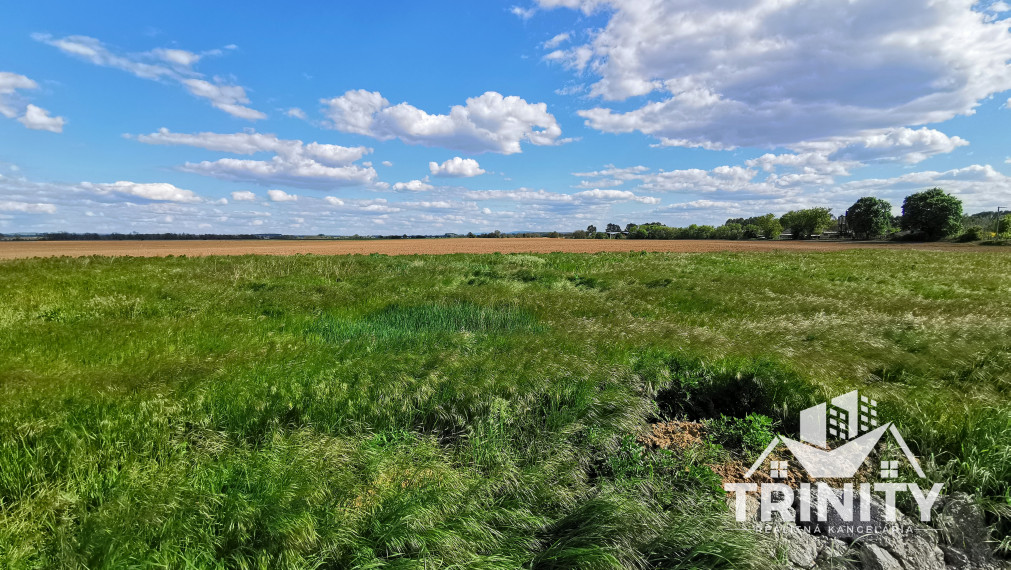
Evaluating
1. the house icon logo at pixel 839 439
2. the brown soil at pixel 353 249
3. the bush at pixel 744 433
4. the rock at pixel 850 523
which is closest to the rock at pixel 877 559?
the rock at pixel 850 523

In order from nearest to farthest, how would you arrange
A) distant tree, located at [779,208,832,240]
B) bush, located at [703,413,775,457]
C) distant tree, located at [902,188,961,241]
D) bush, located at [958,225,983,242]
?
bush, located at [703,413,775,457]
bush, located at [958,225,983,242]
distant tree, located at [902,188,961,241]
distant tree, located at [779,208,832,240]

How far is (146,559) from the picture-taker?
12.6 feet

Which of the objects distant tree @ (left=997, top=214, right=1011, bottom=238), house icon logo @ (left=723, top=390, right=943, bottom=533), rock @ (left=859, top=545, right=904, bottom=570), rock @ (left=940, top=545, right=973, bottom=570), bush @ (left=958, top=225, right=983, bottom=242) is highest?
distant tree @ (left=997, top=214, right=1011, bottom=238)

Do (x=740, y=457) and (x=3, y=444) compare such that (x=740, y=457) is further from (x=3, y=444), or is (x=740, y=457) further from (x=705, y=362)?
(x=3, y=444)

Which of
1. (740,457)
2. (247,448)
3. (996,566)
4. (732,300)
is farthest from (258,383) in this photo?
(732,300)

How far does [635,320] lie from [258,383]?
10.5 m

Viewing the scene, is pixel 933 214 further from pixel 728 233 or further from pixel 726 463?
pixel 726 463

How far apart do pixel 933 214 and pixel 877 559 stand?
366ft

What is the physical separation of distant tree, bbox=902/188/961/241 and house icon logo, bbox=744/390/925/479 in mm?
107763

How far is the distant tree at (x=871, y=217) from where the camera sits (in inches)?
3861

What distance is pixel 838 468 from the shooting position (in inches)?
236

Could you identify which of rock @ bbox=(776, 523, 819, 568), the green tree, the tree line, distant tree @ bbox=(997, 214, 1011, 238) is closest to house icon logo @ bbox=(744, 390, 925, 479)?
rock @ bbox=(776, 523, 819, 568)

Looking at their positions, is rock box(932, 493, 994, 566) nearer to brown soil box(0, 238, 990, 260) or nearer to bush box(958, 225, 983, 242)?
brown soil box(0, 238, 990, 260)

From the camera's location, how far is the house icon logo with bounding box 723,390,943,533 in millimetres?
5271
